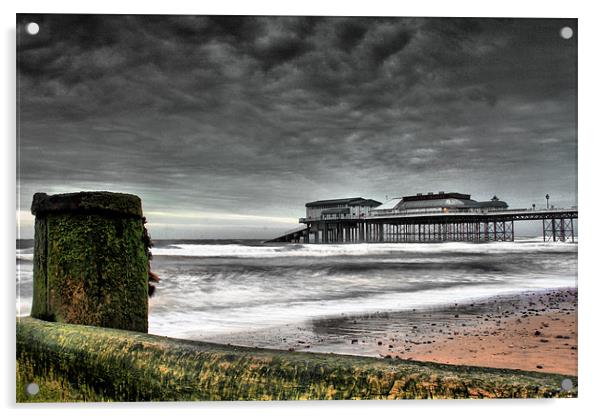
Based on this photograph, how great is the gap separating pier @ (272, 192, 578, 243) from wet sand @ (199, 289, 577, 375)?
55 centimetres

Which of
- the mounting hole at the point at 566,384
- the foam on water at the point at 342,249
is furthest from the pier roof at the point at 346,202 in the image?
the mounting hole at the point at 566,384

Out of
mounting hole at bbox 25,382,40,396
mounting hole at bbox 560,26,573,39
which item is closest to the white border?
mounting hole at bbox 560,26,573,39

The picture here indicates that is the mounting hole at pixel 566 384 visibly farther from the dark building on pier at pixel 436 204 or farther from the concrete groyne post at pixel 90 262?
the dark building on pier at pixel 436 204

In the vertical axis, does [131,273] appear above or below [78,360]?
above

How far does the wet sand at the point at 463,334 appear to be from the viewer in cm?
330

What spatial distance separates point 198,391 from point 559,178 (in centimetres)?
306

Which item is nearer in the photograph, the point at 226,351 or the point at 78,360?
the point at 226,351

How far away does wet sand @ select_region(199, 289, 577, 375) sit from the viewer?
330 cm

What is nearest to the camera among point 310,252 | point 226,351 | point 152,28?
point 226,351

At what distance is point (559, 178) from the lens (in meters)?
3.42

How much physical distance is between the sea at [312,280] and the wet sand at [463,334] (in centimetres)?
6

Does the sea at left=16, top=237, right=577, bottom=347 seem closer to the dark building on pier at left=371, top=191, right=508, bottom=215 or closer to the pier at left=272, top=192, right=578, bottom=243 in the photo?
the pier at left=272, top=192, right=578, bottom=243
